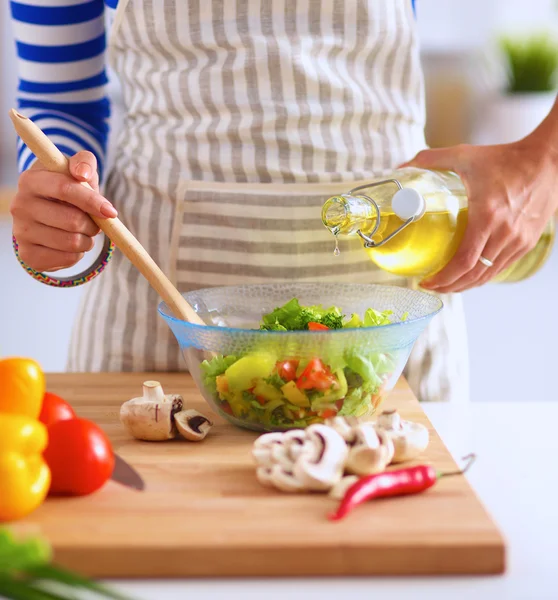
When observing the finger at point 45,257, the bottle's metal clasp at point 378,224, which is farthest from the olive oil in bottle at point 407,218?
the finger at point 45,257

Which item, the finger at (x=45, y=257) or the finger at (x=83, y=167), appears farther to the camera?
the finger at (x=45, y=257)

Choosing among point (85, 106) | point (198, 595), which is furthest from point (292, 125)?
point (198, 595)

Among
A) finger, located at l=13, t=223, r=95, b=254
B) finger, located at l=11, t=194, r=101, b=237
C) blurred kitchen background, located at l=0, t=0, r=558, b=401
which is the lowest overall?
blurred kitchen background, located at l=0, t=0, r=558, b=401

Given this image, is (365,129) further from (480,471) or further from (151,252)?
(480,471)

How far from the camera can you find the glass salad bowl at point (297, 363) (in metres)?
0.88

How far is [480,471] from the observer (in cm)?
88

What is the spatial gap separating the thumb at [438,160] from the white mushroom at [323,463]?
42cm

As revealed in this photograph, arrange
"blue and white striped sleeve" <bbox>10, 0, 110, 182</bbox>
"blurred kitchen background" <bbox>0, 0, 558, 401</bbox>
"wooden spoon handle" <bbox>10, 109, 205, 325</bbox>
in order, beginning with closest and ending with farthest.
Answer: "wooden spoon handle" <bbox>10, 109, 205, 325</bbox>, "blue and white striped sleeve" <bbox>10, 0, 110, 182</bbox>, "blurred kitchen background" <bbox>0, 0, 558, 401</bbox>

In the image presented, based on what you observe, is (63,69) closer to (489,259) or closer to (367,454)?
(489,259)

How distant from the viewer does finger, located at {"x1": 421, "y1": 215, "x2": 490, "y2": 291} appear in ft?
3.36

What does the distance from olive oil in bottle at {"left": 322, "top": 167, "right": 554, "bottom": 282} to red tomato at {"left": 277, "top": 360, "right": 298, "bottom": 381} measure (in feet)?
0.52

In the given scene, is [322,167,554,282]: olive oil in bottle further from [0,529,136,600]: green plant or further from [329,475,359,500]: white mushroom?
[0,529,136,600]: green plant

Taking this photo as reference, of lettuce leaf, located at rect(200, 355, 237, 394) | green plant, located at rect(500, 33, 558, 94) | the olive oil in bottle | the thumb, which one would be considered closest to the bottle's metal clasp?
the olive oil in bottle

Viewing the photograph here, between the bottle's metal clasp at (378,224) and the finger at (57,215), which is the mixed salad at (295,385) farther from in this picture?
the finger at (57,215)
